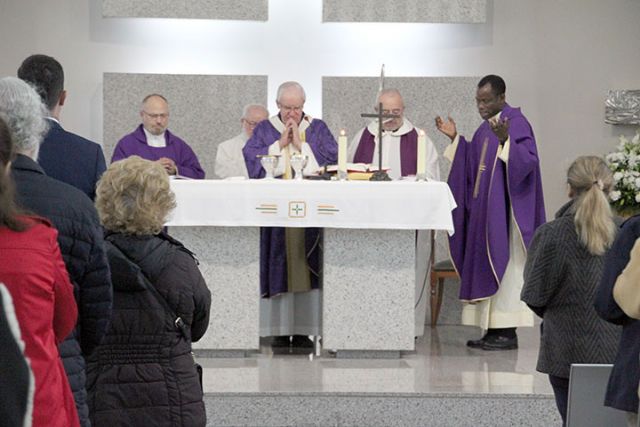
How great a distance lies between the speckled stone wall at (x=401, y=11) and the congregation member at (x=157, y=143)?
4.86 feet

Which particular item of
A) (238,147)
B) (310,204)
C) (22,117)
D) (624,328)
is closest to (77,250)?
(22,117)

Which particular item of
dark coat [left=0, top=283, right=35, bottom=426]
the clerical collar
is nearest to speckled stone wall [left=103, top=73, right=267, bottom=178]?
the clerical collar

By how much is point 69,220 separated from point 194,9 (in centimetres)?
601

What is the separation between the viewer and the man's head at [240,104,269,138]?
26.9 ft

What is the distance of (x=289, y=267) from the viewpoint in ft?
23.0

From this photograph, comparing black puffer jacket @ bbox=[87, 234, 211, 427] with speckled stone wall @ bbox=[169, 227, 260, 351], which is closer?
black puffer jacket @ bbox=[87, 234, 211, 427]

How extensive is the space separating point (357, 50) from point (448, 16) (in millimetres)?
765

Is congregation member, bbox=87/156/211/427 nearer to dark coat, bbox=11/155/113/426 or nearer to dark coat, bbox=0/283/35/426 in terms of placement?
dark coat, bbox=11/155/113/426

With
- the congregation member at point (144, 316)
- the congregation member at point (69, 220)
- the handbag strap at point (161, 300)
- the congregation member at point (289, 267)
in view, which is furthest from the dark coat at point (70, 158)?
the congregation member at point (289, 267)

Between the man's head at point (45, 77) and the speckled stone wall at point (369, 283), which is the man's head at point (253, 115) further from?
the man's head at point (45, 77)

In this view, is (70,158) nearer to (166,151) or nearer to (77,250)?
(77,250)

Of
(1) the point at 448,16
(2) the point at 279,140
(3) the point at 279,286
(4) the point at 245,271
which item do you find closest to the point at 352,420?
(4) the point at 245,271

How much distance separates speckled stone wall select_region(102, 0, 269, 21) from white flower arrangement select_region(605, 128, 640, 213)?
2799 millimetres

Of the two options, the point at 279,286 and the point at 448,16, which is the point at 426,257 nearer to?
the point at 279,286
